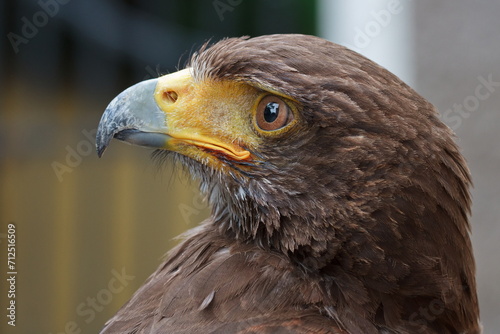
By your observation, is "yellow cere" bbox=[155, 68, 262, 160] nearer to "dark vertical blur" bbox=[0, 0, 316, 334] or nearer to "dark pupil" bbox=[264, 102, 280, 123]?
"dark pupil" bbox=[264, 102, 280, 123]

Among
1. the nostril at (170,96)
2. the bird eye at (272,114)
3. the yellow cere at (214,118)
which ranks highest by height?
the nostril at (170,96)

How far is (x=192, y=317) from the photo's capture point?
1.94 m

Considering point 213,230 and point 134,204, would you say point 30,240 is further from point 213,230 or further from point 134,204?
point 213,230

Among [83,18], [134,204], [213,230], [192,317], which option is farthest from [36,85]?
[192,317]

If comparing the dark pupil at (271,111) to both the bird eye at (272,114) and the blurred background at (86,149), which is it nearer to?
the bird eye at (272,114)

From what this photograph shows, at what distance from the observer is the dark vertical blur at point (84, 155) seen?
5445 mm

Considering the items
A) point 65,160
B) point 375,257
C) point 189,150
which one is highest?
point 65,160

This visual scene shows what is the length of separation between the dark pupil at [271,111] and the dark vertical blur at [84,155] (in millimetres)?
3266

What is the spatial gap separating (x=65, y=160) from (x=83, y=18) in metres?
1.10

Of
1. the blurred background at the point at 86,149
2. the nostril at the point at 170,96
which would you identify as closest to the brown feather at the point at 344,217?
the nostril at the point at 170,96

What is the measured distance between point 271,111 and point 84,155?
12.0ft

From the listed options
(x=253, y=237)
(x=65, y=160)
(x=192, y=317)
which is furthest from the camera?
(x=65, y=160)

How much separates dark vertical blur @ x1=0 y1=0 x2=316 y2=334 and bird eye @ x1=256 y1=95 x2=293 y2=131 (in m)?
3.25

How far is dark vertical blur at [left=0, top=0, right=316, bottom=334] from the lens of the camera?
5445 mm
